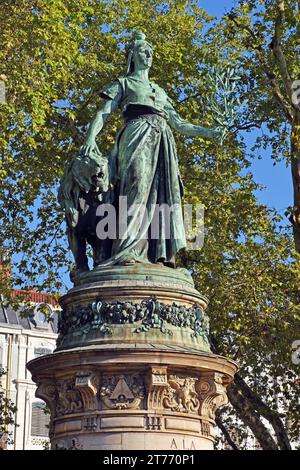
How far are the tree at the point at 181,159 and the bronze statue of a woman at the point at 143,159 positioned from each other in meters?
6.44

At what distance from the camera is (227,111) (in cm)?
1427

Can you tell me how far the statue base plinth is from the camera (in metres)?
12.3

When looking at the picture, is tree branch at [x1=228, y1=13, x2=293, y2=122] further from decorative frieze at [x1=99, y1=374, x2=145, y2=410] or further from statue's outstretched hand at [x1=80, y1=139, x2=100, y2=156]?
decorative frieze at [x1=99, y1=374, x2=145, y2=410]

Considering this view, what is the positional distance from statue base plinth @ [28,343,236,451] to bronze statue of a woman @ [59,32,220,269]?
1417 millimetres

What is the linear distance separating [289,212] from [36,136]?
552cm

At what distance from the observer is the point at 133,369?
12.5 m

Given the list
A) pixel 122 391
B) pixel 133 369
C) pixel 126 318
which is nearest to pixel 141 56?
pixel 126 318

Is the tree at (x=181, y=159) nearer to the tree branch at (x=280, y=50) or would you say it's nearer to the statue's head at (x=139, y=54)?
the tree branch at (x=280, y=50)

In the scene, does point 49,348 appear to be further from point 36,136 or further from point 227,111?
point 227,111

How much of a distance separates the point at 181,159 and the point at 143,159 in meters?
10.2

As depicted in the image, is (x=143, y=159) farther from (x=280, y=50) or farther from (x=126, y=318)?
(x=280, y=50)

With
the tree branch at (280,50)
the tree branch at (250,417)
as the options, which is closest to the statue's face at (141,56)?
the tree branch at (280,50)

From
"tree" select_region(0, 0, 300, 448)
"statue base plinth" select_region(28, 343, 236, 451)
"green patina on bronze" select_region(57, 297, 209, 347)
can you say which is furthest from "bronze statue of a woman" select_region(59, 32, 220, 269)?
"tree" select_region(0, 0, 300, 448)
